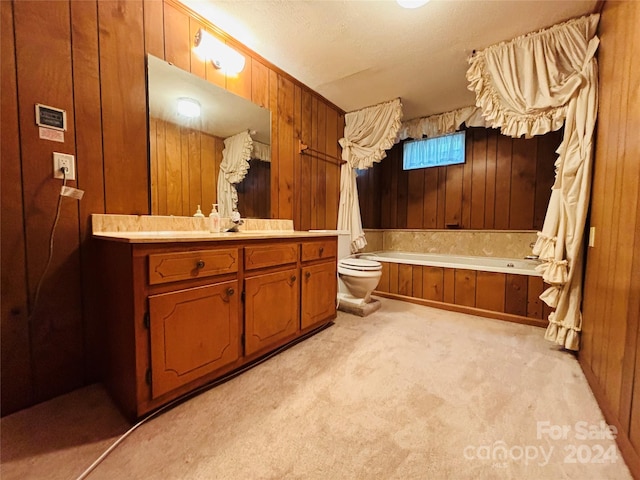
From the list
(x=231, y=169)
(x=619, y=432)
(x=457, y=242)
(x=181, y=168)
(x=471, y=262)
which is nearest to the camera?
(x=619, y=432)

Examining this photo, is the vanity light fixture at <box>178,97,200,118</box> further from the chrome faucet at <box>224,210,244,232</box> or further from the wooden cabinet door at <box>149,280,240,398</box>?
the wooden cabinet door at <box>149,280,240,398</box>

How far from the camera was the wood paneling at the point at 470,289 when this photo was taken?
2.39 m

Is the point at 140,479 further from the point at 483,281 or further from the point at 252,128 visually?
the point at 483,281

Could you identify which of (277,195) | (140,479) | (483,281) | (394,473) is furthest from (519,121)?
(140,479)

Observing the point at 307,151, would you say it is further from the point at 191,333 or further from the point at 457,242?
the point at 457,242

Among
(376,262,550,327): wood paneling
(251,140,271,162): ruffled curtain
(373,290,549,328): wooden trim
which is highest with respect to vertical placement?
(251,140,271,162): ruffled curtain

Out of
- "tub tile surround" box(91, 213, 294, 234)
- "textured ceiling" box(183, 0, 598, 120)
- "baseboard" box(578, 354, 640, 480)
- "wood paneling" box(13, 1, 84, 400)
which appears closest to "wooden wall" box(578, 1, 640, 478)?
"baseboard" box(578, 354, 640, 480)

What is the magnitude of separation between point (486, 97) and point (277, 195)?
6.33 ft

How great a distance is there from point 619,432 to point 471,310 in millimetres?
1616

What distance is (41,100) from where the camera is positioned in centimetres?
125

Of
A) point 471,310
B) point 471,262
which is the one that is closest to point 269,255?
point 471,310

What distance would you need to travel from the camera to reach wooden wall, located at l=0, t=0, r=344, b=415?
3.92ft

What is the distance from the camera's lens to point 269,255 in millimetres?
1694

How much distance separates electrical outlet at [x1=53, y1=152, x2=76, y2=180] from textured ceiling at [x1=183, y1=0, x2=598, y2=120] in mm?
1240
